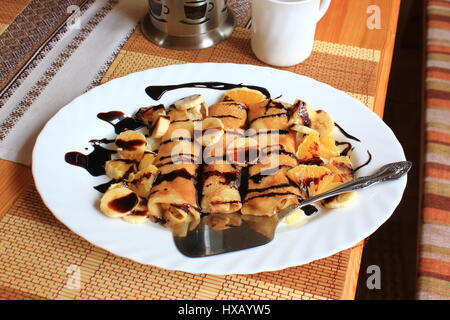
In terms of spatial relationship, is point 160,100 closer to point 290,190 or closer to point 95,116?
point 95,116

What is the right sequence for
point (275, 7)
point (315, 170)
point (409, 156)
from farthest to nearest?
1. point (409, 156)
2. point (275, 7)
3. point (315, 170)

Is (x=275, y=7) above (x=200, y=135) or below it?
above

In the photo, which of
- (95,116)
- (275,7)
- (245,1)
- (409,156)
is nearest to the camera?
(95,116)

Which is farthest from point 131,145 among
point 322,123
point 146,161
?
point 322,123

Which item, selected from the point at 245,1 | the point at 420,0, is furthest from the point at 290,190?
the point at 420,0

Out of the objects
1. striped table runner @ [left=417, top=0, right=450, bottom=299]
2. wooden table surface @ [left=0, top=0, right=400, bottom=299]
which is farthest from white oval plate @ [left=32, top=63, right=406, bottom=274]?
striped table runner @ [left=417, top=0, right=450, bottom=299]

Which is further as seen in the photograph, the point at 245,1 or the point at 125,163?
the point at 245,1
